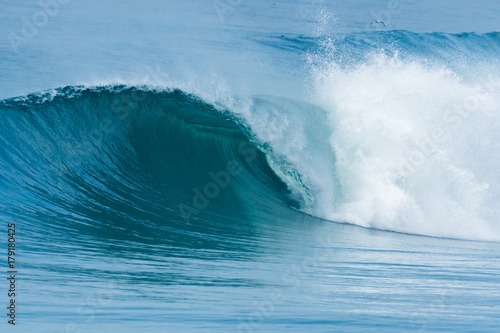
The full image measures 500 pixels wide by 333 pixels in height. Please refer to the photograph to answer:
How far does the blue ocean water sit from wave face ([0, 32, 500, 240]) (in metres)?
0.03

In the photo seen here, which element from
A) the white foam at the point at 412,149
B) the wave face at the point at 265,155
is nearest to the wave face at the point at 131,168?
the wave face at the point at 265,155

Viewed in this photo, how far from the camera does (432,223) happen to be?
9.18 m

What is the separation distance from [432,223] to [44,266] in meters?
5.80

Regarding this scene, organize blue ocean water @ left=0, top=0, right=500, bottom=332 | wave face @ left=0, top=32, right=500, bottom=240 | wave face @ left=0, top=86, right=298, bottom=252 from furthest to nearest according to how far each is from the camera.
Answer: wave face @ left=0, top=32, right=500, bottom=240 < wave face @ left=0, top=86, right=298, bottom=252 < blue ocean water @ left=0, top=0, right=500, bottom=332

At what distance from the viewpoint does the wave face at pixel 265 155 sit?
29.2ft

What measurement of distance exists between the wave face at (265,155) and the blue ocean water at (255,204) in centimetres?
3

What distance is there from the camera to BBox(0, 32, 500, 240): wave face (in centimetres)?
889

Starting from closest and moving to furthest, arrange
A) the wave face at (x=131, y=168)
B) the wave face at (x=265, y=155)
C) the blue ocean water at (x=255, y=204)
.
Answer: the blue ocean water at (x=255, y=204) → the wave face at (x=131, y=168) → the wave face at (x=265, y=155)

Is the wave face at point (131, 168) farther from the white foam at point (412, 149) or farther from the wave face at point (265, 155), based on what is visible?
the white foam at point (412, 149)

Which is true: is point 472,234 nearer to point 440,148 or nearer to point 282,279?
point 440,148

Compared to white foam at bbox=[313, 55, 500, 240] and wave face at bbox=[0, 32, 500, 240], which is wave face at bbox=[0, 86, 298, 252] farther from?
white foam at bbox=[313, 55, 500, 240]

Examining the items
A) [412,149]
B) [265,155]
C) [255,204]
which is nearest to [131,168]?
[255,204]

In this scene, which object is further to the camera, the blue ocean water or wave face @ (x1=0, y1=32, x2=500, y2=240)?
wave face @ (x1=0, y1=32, x2=500, y2=240)

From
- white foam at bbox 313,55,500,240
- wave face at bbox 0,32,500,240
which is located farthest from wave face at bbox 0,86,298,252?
white foam at bbox 313,55,500,240
